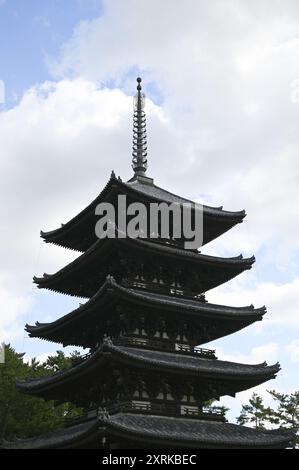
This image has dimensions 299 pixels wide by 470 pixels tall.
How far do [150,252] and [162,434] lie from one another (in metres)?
9.97

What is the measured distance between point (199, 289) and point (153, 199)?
585cm

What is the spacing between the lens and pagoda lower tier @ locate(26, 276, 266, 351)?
31984mm

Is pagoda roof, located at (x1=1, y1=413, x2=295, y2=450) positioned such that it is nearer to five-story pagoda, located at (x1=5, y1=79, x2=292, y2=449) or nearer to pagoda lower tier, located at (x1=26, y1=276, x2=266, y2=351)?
five-story pagoda, located at (x1=5, y1=79, x2=292, y2=449)

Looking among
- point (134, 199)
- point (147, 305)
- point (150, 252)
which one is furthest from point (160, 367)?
point (134, 199)

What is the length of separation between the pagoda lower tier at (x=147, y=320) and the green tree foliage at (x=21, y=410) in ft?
46.1

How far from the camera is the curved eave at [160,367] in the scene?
96.1 feet

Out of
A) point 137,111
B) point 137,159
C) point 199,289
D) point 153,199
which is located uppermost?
point 137,111

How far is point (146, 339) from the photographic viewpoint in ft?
108

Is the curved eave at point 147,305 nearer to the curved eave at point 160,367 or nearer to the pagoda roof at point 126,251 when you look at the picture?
the pagoda roof at point 126,251

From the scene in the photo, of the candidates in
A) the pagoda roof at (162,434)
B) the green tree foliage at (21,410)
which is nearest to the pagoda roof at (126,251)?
the pagoda roof at (162,434)

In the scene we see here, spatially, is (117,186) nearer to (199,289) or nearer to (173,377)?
(199,289)

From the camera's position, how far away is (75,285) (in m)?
38.8

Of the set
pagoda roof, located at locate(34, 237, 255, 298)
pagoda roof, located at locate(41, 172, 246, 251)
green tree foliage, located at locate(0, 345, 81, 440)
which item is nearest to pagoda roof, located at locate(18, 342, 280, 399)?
pagoda roof, located at locate(34, 237, 255, 298)
